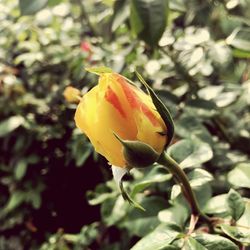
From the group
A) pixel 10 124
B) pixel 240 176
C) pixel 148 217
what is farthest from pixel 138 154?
pixel 10 124

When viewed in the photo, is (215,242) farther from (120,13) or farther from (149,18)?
(120,13)

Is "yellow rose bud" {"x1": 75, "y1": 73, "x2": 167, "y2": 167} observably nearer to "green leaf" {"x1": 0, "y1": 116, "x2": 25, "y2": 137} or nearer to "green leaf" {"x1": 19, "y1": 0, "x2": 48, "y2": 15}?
"green leaf" {"x1": 19, "y1": 0, "x2": 48, "y2": 15}

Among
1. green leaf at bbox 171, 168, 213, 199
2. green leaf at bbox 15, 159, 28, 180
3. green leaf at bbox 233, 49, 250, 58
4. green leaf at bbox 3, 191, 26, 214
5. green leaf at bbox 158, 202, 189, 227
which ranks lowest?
green leaf at bbox 3, 191, 26, 214

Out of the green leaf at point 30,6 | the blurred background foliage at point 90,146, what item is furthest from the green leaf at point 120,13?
the green leaf at point 30,6

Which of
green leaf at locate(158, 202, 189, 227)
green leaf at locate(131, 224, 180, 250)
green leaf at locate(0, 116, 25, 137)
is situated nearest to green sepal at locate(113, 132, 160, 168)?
green leaf at locate(131, 224, 180, 250)

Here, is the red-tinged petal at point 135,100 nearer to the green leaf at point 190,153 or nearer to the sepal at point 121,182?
the sepal at point 121,182
